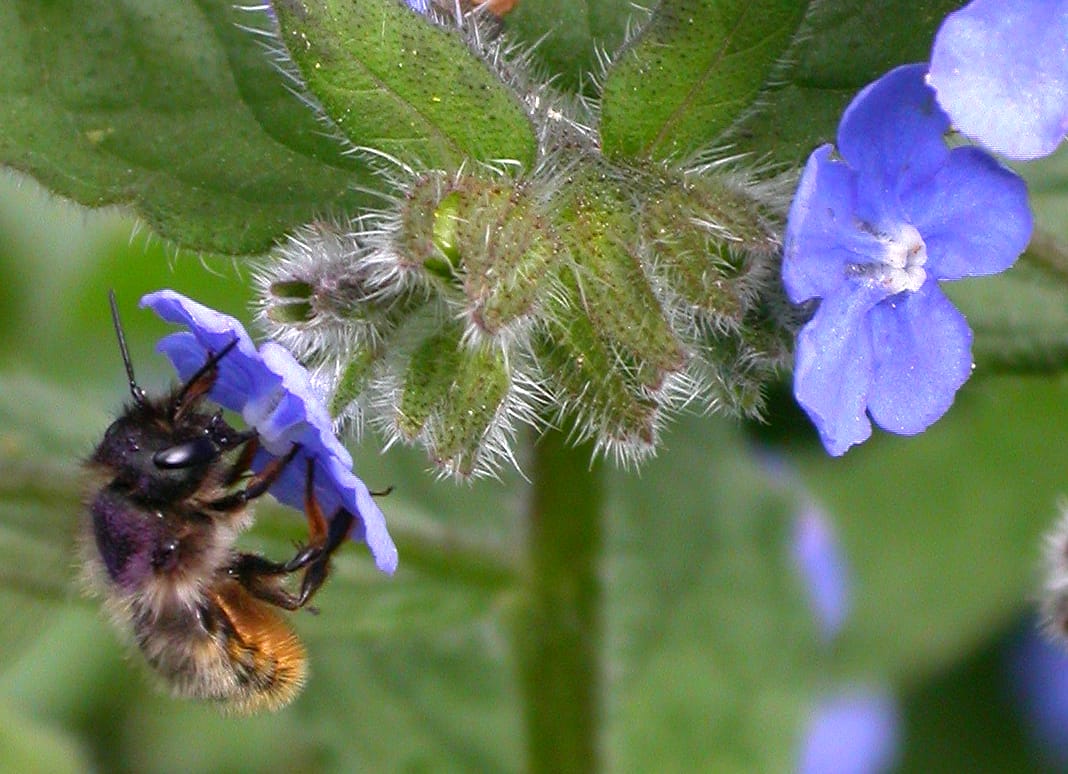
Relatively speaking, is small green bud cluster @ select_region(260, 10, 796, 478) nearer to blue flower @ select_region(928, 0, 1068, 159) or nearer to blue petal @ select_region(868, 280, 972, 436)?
blue petal @ select_region(868, 280, 972, 436)

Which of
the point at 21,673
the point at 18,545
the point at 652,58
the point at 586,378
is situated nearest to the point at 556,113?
the point at 652,58

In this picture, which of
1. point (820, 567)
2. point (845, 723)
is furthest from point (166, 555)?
point (845, 723)

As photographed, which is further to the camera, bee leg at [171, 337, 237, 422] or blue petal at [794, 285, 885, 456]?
bee leg at [171, 337, 237, 422]

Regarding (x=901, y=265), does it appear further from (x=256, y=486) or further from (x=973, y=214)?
(x=256, y=486)

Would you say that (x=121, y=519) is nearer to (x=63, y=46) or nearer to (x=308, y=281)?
(x=308, y=281)

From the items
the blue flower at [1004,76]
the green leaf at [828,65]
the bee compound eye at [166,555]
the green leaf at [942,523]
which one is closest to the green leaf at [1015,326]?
the green leaf at [828,65]

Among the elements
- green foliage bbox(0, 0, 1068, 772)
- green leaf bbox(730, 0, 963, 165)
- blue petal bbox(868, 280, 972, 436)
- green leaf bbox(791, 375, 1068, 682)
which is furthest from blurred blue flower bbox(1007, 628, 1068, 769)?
blue petal bbox(868, 280, 972, 436)

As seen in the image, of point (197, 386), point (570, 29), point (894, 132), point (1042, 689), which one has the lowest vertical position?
point (1042, 689)
